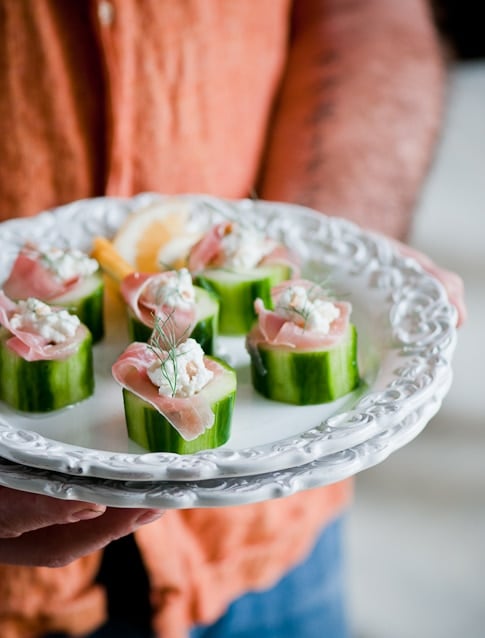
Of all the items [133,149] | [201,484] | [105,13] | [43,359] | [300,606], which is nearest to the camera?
[201,484]

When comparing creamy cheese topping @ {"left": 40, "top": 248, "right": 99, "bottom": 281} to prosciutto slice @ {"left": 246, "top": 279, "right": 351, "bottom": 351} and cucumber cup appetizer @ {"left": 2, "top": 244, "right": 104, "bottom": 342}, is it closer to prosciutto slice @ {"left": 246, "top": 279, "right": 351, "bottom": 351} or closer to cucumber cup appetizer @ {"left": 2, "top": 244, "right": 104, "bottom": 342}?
cucumber cup appetizer @ {"left": 2, "top": 244, "right": 104, "bottom": 342}

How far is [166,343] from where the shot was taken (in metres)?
1.18

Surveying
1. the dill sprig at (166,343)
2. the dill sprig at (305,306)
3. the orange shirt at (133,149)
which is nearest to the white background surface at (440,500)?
the orange shirt at (133,149)

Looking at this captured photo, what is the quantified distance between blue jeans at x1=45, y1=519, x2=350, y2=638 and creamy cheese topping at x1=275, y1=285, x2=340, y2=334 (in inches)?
26.7

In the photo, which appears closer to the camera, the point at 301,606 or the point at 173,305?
the point at 173,305

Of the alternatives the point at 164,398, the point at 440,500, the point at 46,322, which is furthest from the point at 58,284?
the point at 440,500

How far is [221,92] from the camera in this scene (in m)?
1.76

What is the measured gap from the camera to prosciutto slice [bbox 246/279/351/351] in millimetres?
1223


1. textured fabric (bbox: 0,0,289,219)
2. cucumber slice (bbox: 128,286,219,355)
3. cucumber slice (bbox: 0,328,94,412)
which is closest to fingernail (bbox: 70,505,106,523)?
cucumber slice (bbox: 0,328,94,412)

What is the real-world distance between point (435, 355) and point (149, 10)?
87 centimetres

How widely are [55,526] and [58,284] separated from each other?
1.20 feet

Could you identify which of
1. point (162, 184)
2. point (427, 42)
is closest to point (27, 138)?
point (162, 184)

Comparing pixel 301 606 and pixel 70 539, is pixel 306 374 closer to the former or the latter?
pixel 70 539

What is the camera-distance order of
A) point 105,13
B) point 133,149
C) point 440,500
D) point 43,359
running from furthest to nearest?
point 440,500 → point 133,149 → point 105,13 → point 43,359
